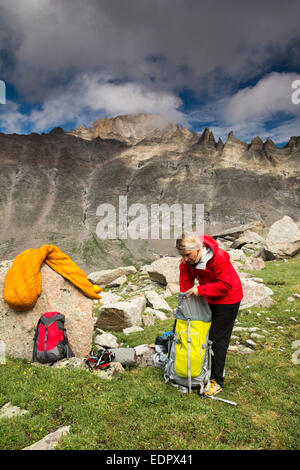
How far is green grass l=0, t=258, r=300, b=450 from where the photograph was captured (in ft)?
14.7

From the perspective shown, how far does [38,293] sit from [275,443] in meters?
7.36

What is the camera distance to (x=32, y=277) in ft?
27.5

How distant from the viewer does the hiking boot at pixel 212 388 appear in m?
5.87

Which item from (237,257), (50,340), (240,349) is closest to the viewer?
(50,340)

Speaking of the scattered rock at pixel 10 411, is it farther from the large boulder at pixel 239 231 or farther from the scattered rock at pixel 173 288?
the large boulder at pixel 239 231

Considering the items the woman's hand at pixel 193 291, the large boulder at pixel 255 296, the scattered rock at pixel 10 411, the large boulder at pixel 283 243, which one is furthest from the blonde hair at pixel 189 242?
the large boulder at pixel 283 243

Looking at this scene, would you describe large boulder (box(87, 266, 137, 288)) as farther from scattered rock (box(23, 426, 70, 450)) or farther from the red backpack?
scattered rock (box(23, 426, 70, 450))

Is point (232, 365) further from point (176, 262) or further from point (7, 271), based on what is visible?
point (176, 262)

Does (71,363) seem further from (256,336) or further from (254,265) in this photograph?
(254,265)

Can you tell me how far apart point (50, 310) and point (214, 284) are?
5812mm

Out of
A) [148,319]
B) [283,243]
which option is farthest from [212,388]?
[283,243]

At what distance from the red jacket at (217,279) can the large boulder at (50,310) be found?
4.87 meters

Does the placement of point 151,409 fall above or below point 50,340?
below
